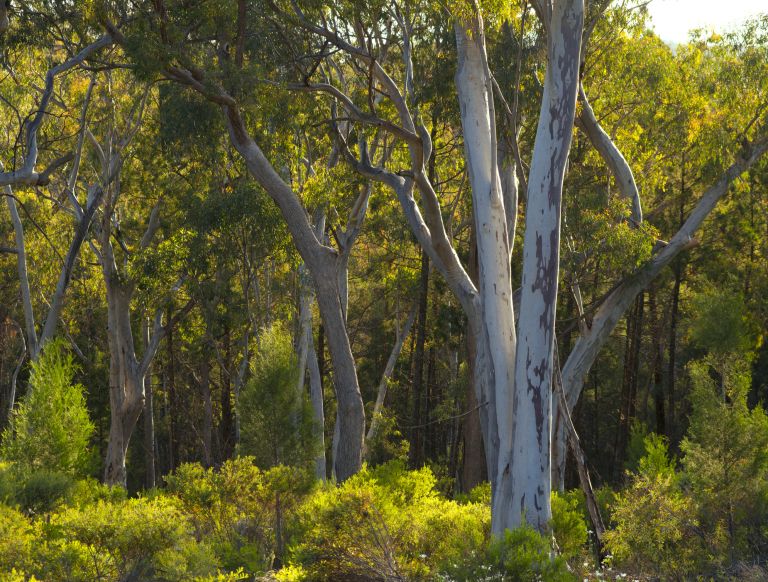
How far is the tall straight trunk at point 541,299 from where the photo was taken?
29.7 ft

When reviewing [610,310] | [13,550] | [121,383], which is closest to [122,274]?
[121,383]

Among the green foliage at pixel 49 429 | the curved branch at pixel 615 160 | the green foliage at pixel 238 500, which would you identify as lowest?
the green foliage at pixel 238 500

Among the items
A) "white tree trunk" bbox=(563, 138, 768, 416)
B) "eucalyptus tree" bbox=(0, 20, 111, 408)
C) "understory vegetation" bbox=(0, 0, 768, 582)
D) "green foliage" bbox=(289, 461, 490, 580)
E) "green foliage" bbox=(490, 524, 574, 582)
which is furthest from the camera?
"eucalyptus tree" bbox=(0, 20, 111, 408)

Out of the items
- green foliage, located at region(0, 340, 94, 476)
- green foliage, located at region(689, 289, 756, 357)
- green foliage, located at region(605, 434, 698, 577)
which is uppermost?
green foliage, located at region(689, 289, 756, 357)

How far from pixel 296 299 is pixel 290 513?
13764 mm

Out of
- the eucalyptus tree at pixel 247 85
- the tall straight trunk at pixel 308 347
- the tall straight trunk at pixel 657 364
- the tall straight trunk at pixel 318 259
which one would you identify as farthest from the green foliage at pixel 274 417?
the tall straight trunk at pixel 657 364

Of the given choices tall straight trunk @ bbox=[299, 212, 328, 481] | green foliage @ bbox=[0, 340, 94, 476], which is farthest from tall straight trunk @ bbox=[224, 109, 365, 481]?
tall straight trunk @ bbox=[299, 212, 328, 481]

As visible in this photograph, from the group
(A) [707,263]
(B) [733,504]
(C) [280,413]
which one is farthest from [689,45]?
(B) [733,504]

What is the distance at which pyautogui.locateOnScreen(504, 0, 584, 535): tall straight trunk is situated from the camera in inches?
356

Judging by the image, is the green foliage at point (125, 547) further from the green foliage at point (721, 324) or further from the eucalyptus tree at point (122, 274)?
the green foliage at point (721, 324)

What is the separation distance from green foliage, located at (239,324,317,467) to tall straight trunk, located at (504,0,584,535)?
8.17 meters

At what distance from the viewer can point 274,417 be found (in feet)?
56.1

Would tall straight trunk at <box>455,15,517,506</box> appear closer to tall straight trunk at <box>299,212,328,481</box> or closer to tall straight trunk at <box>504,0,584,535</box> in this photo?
tall straight trunk at <box>504,0,584,535</box>

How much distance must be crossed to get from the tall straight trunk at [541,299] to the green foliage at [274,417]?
8.17 meters
